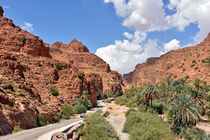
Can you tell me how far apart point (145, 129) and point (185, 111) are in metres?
6.69

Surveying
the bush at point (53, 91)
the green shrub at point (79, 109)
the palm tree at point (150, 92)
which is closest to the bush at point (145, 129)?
the palm tree at point (150, 92)

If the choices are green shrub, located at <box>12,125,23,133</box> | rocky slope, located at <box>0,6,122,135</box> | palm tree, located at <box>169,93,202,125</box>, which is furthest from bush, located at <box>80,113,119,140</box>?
palm tree, located at <box>169,93,202,125</box>

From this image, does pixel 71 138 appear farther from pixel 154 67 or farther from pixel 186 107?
pixel 154 67

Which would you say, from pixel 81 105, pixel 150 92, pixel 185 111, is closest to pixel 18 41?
pixel 81 105

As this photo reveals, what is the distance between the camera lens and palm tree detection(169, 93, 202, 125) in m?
21.7

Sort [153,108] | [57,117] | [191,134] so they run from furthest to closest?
[153,108]
[57,117]
[191,134]

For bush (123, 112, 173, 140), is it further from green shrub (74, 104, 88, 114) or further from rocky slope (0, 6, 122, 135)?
green shrub (74, 104, 88, 114)

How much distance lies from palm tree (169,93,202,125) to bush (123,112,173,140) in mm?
2611

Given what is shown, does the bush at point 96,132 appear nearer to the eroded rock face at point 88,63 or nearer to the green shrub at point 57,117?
the green shrub at point 57,117

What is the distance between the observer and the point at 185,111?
878 inches

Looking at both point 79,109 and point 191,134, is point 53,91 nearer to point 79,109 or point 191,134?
point 79,109

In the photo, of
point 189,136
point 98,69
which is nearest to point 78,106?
point 189,136

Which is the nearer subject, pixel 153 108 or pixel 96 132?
pixel 96 132

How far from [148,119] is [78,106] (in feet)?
50.7
